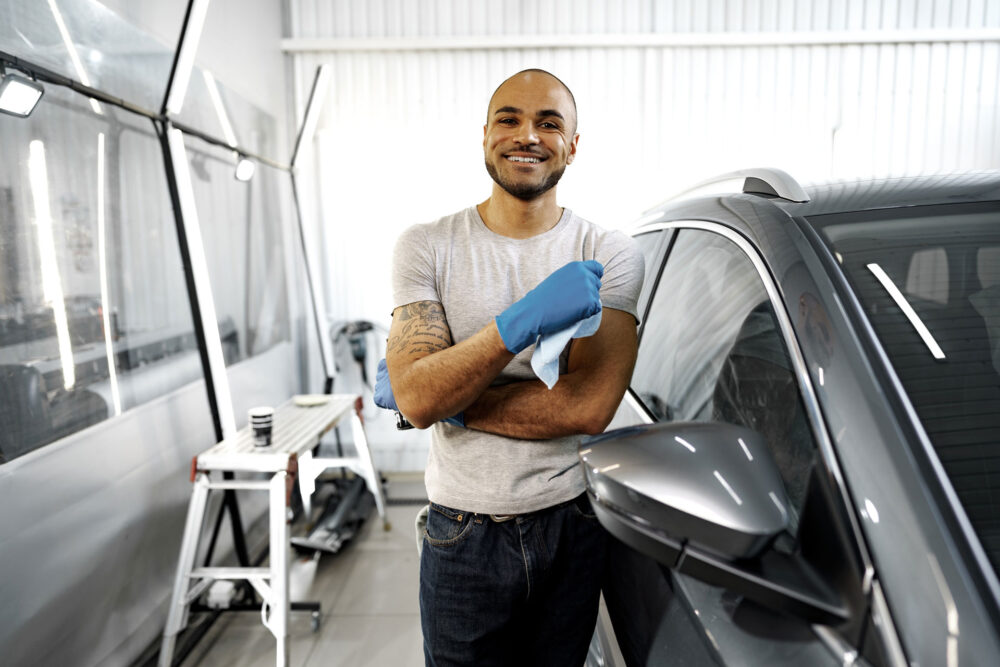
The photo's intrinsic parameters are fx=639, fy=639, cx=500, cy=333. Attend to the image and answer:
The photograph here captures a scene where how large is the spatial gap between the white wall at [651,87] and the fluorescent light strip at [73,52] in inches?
87.3

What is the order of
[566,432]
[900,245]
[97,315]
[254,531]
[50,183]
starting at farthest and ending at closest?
[254,531] < [97,315] < [50,183] < [566,432] < [900,245]

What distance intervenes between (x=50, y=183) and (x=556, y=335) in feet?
6.08

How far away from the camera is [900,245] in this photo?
2.85ft

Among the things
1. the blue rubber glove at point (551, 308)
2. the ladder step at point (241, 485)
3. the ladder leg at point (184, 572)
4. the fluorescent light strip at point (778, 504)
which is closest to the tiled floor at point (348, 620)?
the ladder leg at point (184, 572)

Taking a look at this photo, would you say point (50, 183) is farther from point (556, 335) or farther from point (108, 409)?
point (556, 335)

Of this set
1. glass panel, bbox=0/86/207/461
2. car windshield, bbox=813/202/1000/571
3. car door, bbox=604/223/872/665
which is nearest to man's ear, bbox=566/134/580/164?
car door, bbox=604/223/872/665

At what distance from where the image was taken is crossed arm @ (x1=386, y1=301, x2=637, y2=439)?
1.00 metres

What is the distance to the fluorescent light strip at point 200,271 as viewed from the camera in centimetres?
232

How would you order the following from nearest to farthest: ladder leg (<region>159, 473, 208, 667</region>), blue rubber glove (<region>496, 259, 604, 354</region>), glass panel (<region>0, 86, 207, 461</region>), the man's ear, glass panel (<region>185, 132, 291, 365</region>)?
1. blue rubber glove (<region>496, 259, 604, 354</region>)
2. the man's ear
3. glass panel (<region>0, 86, 207, 461</region>)
4. ladder leg (<region>159, 473, 208, 667</region>)
5. glass panel (<region>185, 132, 291, 365</region>)

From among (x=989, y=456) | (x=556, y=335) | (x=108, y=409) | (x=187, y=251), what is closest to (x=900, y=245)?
(x=989, y=456)

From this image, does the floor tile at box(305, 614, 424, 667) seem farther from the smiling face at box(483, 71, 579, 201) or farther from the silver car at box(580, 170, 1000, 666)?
the smiling face at box(483, 71, 579, 201)

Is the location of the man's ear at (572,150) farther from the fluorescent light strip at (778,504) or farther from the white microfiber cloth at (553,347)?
the fluorescent light strip at (778,504)

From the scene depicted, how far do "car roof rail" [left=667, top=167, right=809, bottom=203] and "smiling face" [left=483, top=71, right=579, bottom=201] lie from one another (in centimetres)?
34

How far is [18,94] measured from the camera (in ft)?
5.55
